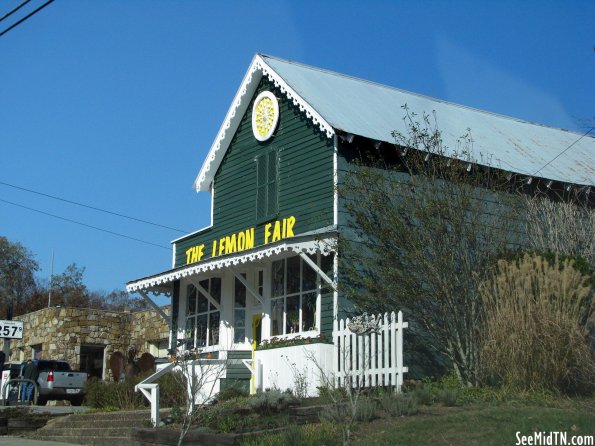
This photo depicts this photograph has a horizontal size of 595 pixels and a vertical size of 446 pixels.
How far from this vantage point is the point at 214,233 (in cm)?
2141

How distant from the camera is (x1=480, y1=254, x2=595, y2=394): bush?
12281 millimetres

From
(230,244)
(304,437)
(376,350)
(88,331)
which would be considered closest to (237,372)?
(230,244)

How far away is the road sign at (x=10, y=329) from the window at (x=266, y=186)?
23.8 feet

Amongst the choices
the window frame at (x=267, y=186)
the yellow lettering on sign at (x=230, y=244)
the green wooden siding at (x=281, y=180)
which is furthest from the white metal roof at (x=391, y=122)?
the yellow lettering on sign at (x=230, y=244)

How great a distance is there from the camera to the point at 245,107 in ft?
69.8

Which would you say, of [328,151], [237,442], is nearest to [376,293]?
[328,151]

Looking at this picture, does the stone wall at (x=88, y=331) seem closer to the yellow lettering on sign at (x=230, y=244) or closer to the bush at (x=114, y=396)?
the yellow lettering on sign at (x=230, y=244)

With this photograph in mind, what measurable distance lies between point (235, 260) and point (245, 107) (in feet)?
16.7

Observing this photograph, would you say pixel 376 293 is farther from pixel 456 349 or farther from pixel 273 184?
pixel 273 184

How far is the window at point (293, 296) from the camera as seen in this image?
17.7 m

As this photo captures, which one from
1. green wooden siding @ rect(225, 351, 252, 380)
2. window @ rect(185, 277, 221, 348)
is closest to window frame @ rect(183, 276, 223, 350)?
window @ rect(185, 277, 221, 348)

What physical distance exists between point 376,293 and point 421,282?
0.98 m

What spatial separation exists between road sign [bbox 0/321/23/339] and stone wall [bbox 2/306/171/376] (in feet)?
36.5

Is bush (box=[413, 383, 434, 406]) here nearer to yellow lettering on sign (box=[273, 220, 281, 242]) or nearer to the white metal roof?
the white metal roof
